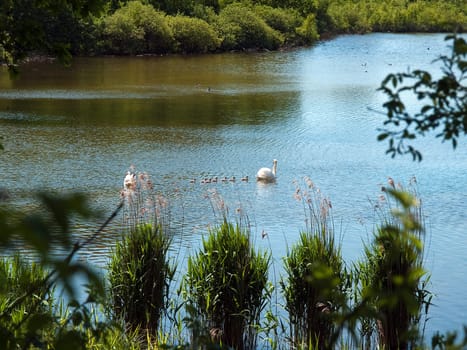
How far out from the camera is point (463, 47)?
2.85 meters

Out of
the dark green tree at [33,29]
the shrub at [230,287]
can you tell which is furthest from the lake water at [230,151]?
the shrub at [230,287]

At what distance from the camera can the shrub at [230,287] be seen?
7926 millimetres

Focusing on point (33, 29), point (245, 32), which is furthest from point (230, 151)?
point (245, 32)

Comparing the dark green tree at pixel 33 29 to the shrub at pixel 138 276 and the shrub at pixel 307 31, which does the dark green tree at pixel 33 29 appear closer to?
the shrub at pixel 138 276

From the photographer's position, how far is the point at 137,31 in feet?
166

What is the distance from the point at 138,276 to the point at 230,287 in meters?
0.80

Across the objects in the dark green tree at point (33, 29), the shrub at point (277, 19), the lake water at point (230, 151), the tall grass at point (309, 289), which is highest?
the dark green tree at point (33, 29)

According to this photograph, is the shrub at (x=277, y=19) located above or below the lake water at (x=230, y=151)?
above

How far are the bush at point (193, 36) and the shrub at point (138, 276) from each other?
44.8 meters

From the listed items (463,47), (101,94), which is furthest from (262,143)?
(463,47)

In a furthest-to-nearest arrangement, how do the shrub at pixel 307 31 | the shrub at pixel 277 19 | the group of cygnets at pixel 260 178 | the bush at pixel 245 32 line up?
1. the shrub at pixel 307 31
2. the shrub at pixel 277 19
3. the bush at pixel 245 32
4. the group of cygnets at pixel 260 178

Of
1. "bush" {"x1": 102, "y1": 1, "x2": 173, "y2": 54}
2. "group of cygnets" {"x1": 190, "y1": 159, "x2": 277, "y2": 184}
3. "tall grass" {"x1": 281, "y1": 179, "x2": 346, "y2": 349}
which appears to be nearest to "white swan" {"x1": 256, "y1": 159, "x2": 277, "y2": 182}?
"group of cygnets" {"x1": 190, "y1": 159, "x2": 277, "y2": 184}

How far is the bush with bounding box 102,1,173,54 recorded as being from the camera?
49.7m

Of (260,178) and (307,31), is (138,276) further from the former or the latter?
(307,31)
